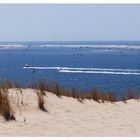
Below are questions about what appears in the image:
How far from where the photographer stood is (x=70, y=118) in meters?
8.40

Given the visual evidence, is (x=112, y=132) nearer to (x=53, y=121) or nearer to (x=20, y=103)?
(x=53, y=121)

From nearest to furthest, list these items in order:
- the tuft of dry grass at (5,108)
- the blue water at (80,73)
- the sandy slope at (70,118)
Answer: the sandy slope at (70,118)
the tuft of dry grass at (5,108)
the blue water at (80,73)

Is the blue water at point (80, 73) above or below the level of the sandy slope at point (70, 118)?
below

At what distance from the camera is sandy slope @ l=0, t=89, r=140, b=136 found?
281 inches

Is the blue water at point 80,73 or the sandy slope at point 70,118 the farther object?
the blue water at point 80,73

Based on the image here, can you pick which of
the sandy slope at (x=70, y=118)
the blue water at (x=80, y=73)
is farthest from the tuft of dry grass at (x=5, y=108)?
the blue water at (x=80, y=73)

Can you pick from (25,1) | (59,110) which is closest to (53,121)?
(59,110)

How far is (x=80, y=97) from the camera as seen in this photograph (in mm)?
10672

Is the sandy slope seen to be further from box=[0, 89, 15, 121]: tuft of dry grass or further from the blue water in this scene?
the blue water

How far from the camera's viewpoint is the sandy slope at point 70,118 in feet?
23.4

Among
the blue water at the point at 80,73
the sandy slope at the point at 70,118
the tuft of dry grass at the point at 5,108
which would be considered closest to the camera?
the sandy slope at the point at 70,118

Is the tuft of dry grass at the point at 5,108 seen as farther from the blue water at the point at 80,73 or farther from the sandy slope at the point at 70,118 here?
the blue water at the point at 80,73

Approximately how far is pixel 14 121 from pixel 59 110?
5.25 ft

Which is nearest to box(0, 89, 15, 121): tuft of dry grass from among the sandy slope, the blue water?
the sandy slope
